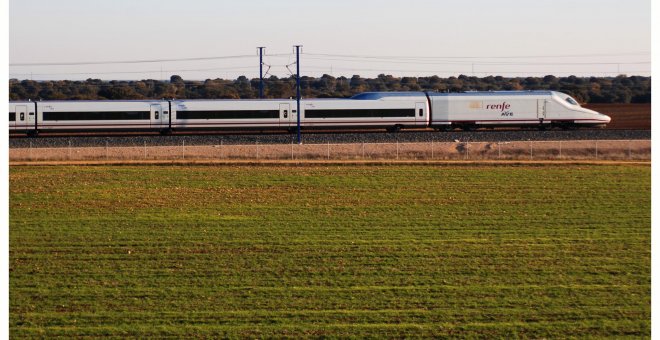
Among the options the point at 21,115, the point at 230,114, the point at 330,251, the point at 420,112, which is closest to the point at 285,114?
the point at 230,114

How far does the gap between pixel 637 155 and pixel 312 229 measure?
763 inches

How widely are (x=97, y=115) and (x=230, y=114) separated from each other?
6800 millimetres

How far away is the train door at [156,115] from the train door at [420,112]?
13.2m

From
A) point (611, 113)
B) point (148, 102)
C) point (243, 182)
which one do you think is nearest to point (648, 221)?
point (243, 182)

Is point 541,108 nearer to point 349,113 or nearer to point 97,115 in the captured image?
point 349,113

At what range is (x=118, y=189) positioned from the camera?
31953 millimetres

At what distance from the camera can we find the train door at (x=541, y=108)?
47469 millimetres

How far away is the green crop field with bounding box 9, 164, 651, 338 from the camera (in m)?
17.1

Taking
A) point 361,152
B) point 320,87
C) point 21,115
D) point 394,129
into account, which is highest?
point 320,87

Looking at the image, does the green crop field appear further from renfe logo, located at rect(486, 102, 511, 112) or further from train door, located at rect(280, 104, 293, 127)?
renfe logo, located at rect(486, 102, 511, 112)

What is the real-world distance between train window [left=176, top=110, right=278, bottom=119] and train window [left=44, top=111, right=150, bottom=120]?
2149mm

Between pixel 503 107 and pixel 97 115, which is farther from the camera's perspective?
pixel 503 107

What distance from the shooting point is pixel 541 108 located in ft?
156

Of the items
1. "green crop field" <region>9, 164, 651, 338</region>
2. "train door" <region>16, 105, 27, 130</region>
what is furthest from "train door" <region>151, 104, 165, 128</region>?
"green crop field" <region>9, 164, 651, 338</region>
